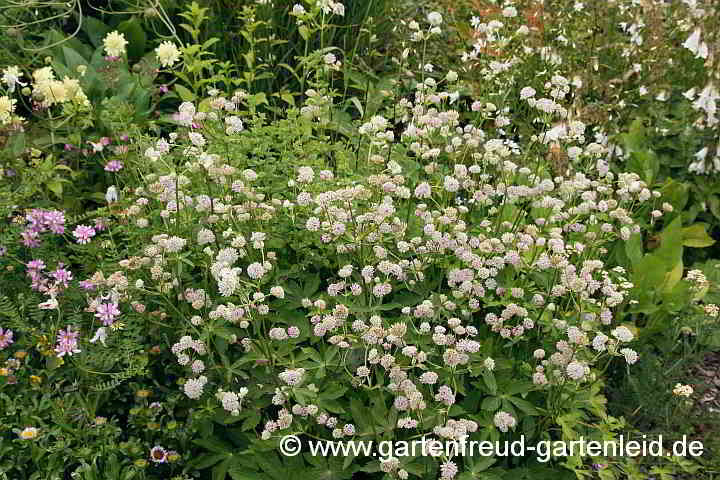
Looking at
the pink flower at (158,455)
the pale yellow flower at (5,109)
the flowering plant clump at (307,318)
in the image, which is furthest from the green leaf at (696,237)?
the pale yellow flower at (5,109)

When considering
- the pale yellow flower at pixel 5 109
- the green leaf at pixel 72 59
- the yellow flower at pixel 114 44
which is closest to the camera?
the pale yellow flower at pixel 5 109

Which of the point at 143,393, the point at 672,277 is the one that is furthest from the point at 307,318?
the point at 672,277

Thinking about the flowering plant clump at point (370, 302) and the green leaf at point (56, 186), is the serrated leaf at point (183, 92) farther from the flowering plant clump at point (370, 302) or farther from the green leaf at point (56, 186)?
the flowering plant clump at point (370, 302)

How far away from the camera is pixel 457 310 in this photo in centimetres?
261

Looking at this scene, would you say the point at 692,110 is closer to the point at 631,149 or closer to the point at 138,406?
the point at 631,149

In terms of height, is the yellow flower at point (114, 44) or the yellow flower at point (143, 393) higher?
the yellow flower at point (114, 44)

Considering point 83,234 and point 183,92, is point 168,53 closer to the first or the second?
point 183,92

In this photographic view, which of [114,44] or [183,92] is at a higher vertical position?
[114,44]

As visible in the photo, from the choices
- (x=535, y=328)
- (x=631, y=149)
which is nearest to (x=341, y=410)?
(x=535, y=328)

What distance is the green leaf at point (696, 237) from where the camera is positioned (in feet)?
12.8

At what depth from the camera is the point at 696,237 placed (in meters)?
3.97

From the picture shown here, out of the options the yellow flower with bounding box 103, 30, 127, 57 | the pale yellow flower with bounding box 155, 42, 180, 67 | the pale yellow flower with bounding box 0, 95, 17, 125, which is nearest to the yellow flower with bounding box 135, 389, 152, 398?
the pale yellow flower with bounding box 0, 95, 17, 125

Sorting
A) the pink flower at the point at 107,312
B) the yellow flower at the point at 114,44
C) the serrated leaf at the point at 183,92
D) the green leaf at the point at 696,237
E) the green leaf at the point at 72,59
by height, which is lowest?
the green leaf at the point at 72,59

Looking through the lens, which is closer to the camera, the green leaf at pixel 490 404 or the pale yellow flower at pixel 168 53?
the green leaf at pixel 490 404
